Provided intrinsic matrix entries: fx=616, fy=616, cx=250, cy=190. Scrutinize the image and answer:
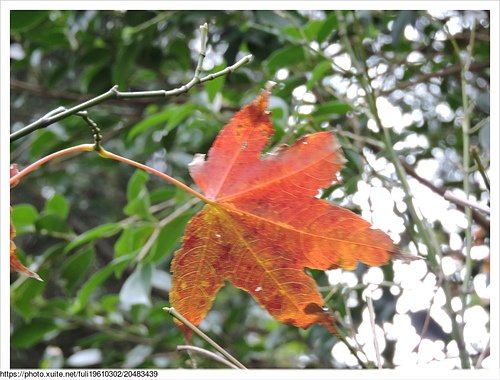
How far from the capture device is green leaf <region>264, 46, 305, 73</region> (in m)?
0.79

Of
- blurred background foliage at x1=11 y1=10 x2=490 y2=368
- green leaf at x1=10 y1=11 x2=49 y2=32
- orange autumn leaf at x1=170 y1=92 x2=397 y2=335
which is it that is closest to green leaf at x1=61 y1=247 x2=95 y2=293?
blurred background foliage at x1=11 y1=10 x2=490 y2=368

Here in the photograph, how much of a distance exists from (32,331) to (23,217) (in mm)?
237

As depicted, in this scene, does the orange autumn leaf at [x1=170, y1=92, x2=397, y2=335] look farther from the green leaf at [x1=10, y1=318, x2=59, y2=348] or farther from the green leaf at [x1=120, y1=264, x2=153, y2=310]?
the green leaf at [x1=10, y1=318, x2=59, y2=348]

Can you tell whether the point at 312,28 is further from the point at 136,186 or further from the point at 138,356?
the point at 138,356

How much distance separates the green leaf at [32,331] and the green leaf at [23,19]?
46 centimetres

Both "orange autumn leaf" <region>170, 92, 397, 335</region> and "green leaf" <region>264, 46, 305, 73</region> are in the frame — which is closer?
"orange autumn leaf" <region>170, 92, 397, 335</region>

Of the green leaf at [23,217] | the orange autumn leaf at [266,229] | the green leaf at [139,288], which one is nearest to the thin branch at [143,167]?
the orange autumn leaf at [266,229]

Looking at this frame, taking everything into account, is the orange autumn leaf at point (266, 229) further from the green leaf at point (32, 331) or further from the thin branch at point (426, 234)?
the green leaf at point (32, 331)

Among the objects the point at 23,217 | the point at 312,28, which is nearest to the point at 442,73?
the point at 312,28

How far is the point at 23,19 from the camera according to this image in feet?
2.92

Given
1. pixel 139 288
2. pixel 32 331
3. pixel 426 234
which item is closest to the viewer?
pixel 426 234

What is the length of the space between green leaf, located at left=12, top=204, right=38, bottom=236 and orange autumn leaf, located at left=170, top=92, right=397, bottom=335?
0.61 metres

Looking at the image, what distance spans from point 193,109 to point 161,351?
1.98ft

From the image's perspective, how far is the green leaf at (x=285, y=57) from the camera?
0.79 m
